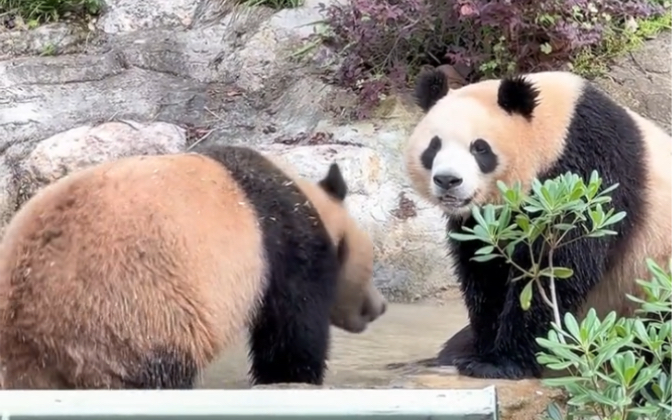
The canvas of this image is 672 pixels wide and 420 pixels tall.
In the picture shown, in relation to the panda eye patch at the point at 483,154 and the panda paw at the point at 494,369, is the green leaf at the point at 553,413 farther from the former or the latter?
the panda eye patch at the point at 483,154

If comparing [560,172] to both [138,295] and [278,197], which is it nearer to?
[278,197]

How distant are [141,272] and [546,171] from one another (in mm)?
1627

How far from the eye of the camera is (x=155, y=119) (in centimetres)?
873

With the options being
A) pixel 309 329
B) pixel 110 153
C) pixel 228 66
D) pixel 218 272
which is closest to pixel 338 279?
pixel 309 329

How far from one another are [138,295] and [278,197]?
30.7 inches

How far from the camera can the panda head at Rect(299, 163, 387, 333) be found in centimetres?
498

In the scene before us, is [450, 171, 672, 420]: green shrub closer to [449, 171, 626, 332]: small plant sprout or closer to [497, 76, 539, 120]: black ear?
[449, 171, 626, 332]: small plant sprout

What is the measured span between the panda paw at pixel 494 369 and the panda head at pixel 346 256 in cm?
75

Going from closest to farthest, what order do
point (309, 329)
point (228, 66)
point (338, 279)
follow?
point (309, 329)
point (338, 279)
point (228, 66)

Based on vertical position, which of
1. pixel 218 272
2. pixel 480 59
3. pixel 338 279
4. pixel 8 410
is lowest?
pixel 480 59

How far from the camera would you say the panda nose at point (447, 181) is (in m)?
4.41

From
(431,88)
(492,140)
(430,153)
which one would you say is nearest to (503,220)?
(492,140)

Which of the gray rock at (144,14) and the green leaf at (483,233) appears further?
the gray rock at (144,14)

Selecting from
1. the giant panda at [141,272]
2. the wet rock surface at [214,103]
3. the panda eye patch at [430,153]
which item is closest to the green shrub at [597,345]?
the panda eye patch at [430,153]
